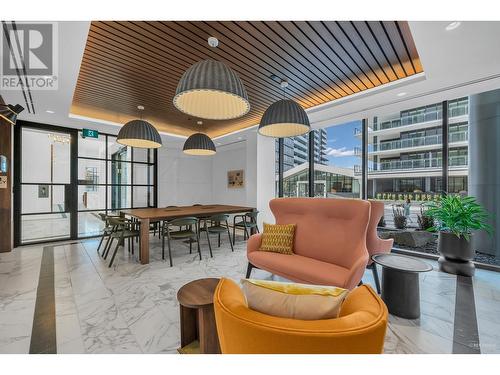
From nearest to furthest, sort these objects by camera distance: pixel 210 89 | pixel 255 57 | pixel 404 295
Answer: pixel 210 89
pixel 404 295
pixel 255 57

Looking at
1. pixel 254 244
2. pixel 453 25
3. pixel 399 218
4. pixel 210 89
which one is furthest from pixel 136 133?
pixel 399 218

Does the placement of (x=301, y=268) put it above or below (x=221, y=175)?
below

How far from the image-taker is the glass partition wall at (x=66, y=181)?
15.5 feet

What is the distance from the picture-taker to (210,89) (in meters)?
1.82

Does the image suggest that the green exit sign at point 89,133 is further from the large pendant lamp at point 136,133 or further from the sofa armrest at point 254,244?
the sofa armrest at point 254,244

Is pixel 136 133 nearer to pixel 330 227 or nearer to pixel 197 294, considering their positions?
pixel 197 294

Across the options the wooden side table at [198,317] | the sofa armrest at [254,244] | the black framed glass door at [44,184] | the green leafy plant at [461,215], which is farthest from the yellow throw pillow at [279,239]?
the black framed glass door at [44,184]

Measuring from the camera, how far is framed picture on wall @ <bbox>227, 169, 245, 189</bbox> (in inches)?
271

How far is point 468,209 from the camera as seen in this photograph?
10.6ft

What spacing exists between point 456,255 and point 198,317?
3.65 meters

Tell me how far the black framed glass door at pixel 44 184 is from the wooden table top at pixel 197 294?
504cm

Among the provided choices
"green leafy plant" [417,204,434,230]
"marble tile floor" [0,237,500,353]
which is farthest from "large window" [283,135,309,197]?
"marble tile floor" [0,237,500,353]
